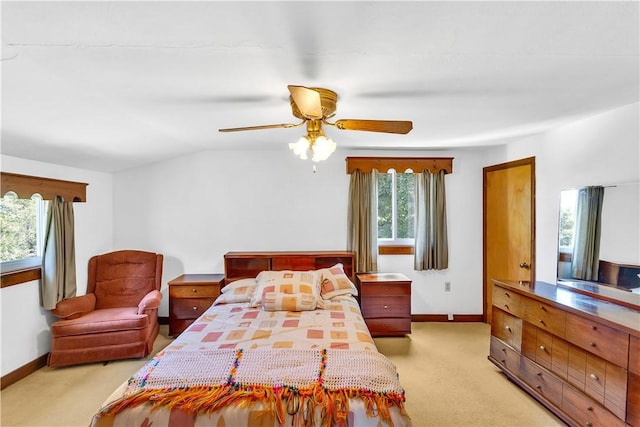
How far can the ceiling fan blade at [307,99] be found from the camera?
1527mm

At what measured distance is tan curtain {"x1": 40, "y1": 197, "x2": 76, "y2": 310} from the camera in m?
3.17

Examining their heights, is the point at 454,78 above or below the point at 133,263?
above

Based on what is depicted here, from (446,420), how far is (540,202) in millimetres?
2374

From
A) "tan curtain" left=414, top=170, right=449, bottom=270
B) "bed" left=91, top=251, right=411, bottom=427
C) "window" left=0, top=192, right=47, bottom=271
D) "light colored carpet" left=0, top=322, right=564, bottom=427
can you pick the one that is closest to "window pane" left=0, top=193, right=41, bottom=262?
Result: "window" left=0, top=192, right=47, bottom=271

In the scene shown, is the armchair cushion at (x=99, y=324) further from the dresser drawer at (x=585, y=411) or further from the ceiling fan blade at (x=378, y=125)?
the dresser drawer at (x=585, y=411)

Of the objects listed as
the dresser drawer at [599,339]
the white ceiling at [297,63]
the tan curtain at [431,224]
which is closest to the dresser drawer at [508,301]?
the dresser drawer at [599,339]

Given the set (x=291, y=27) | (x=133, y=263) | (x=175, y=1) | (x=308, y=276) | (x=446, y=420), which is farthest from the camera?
(x=133, y=263)

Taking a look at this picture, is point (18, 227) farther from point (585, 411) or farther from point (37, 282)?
A: point (585, 411)

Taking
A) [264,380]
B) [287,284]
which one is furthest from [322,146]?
[287,284]

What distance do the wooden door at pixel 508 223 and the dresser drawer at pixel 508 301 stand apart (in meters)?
0.75

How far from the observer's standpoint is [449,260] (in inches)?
174

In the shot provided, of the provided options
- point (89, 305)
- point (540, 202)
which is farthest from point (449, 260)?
point (89, 305)

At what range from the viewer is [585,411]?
6.91 feet

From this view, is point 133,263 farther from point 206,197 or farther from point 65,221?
point 206,197
